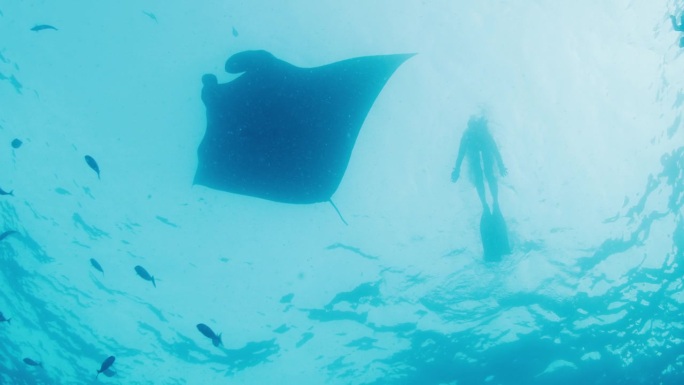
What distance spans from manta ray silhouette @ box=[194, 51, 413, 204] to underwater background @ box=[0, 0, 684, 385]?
7.79 feet

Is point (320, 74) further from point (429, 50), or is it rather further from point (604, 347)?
point (604, 347)

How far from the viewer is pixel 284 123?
279 inches

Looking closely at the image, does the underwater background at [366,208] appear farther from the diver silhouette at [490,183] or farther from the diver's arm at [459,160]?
the diver's arm at [459,160]

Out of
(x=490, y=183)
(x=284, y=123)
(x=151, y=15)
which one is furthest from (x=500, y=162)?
(x=151, y=15)

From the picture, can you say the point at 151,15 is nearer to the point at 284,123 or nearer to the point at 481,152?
the point at 284,123

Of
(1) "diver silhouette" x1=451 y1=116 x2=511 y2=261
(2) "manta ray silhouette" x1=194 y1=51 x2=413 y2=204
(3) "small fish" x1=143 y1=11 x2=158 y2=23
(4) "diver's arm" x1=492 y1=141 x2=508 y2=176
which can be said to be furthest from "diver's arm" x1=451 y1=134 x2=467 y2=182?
(3) "small fish" x1=143 y1=11 x2=158 y2=23

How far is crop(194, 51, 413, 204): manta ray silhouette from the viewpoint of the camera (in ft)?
21.5

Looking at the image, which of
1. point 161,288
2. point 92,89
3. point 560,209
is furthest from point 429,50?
point 161,288

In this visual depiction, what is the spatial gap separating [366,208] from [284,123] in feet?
17.5

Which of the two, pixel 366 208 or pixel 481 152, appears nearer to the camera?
pixel 481 152

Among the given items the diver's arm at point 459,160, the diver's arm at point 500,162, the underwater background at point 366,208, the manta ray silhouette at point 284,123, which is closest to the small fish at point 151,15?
the underwater background at point 366,208

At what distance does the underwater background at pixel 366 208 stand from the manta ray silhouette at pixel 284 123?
237 centimetres

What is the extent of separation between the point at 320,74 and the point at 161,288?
36.8 ft

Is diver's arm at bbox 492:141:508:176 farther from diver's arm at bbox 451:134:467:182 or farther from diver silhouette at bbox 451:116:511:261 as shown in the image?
diver's arm at bbox 451:134:467:182
